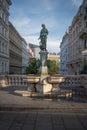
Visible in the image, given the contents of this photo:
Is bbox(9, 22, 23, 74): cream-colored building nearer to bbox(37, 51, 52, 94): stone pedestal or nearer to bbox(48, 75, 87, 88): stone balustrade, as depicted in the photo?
bbox(48, 75, 87, 88): stone balustrade

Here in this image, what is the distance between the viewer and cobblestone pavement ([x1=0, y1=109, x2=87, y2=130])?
288 inches

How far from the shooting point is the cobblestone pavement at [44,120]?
288 inches

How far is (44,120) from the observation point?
26.8ft

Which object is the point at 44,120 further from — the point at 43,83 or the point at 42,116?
the point at 43,83

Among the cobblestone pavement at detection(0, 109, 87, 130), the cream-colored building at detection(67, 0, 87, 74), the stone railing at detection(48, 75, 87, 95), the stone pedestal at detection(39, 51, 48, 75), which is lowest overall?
the cobblestone pavement at detection(0, 109, 87, 130)

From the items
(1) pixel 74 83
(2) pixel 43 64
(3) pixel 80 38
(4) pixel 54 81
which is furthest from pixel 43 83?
(3) pixel 80 38

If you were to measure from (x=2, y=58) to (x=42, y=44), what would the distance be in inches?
1406

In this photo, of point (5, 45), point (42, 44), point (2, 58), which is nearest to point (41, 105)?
point (42, 44)

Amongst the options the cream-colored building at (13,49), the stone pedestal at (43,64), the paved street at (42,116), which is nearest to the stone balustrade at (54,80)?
the stone pedestal at (43,64)

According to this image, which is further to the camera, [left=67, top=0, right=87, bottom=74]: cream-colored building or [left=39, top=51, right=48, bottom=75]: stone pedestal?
[left=67, top=0, right=87, bottom=74]: cream-colored building

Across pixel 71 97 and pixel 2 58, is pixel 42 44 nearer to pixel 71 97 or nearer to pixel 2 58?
pixel 71 97

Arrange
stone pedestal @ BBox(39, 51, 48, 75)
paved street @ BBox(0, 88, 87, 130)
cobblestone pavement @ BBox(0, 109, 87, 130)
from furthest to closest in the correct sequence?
stone pedestal @ BBox(39, 51, 48, 75) < paved street @ BBox(0, 88, 87, 130) < cobblestone pavement @ BBox(0, 109, 87, 130)

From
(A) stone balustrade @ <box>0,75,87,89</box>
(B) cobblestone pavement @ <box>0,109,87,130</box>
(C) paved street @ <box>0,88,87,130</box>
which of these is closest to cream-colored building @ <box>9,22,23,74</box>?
(A) stone balustrade @ <box>0,75,87,89</box>

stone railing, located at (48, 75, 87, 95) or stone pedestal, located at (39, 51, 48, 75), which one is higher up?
stone pedestal, located at (39, 51, 48, 75)
